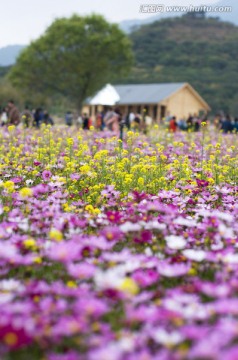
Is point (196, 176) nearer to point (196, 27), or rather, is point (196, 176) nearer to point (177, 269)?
point (177, 269)

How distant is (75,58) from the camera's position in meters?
48.1

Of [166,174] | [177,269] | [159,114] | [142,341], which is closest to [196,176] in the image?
[166,174]

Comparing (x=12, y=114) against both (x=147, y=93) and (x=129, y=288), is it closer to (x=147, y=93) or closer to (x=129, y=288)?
(x=129, y=288)

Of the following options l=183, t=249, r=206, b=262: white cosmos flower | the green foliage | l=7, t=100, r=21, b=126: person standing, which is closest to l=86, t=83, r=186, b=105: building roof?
the green foliage

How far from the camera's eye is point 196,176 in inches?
257

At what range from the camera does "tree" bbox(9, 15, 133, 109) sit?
48.4 metres

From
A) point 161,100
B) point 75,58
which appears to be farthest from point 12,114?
point 75,58

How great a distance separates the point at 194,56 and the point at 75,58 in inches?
1578

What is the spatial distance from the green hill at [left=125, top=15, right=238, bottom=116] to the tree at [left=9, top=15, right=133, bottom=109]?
17608 mm

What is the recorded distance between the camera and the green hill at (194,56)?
67188 millimetres

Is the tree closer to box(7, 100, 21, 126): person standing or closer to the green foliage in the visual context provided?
the green foliage

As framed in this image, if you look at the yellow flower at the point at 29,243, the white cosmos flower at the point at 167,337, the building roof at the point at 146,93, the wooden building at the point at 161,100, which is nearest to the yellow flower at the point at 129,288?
the white cosmos flower at the point at 167,337

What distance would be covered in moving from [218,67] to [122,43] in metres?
33.1

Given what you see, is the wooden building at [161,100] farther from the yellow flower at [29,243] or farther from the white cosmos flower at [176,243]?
the yellow flower at [29,243]
